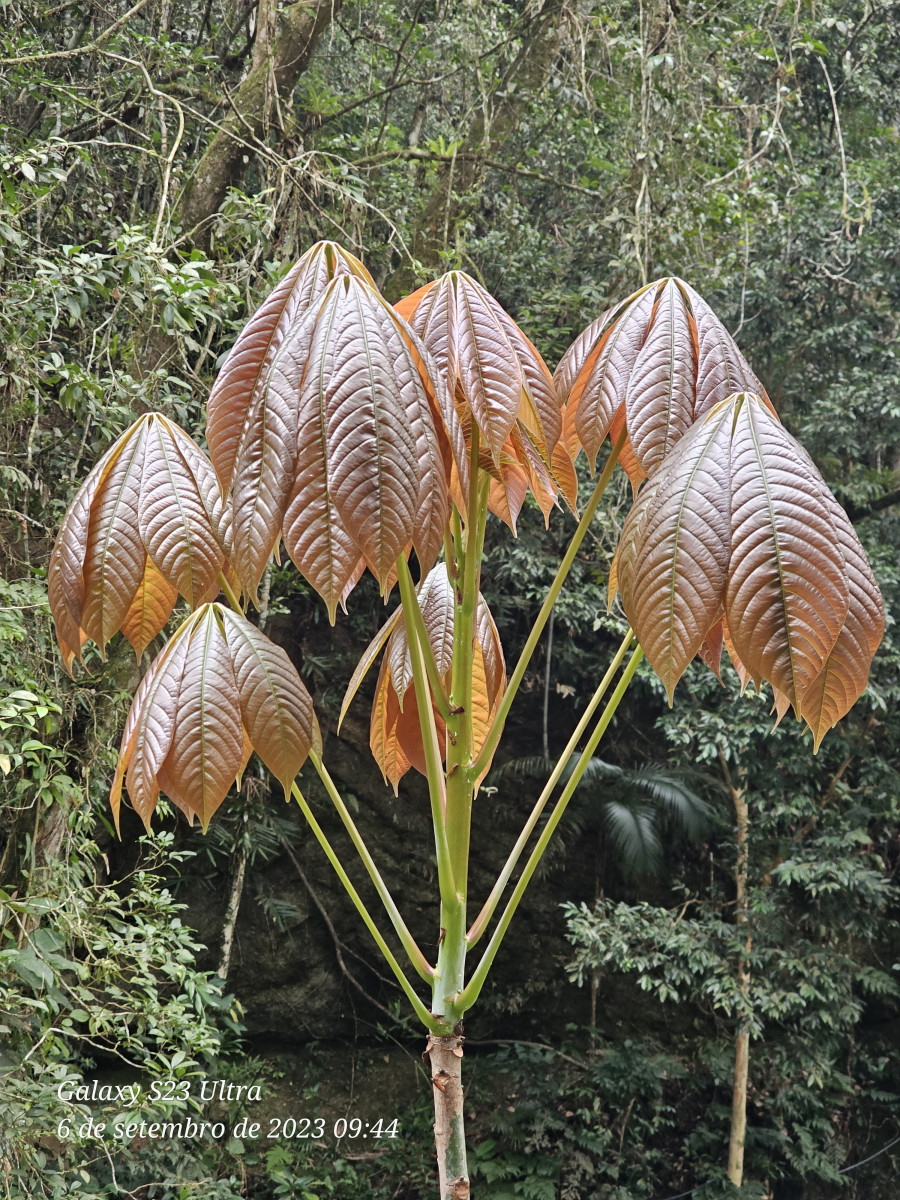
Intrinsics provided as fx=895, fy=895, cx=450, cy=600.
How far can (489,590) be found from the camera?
4.28 m

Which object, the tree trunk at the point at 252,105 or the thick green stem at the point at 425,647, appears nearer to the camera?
the thick green stem at the point at 425,647

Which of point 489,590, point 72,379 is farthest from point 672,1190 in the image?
point 72,379

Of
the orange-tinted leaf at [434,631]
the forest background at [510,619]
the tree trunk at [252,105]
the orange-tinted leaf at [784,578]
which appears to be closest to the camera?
the orange-tinted leaf at [784,578]

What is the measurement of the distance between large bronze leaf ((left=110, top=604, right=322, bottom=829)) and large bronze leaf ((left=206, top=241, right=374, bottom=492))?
13 centimetres

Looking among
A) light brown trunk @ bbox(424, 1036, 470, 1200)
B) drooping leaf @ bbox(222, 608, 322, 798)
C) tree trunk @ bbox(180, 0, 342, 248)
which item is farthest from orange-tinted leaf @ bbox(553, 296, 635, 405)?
tree trunk @ bbox(180, 0, 342, 248)

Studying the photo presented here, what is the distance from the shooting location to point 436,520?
509 mm

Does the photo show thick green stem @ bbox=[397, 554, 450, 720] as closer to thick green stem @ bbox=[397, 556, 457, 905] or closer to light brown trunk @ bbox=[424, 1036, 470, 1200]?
thick green stem @ bbox=[397, 556, 457, 905]

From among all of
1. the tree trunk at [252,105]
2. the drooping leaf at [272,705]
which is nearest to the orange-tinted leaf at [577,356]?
the drooping leaf at [272,705]

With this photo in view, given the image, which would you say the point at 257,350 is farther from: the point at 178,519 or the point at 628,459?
the point at 628,459

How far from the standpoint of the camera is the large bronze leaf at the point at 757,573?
18.0 inches

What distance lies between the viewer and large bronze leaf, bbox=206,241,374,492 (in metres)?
0.53

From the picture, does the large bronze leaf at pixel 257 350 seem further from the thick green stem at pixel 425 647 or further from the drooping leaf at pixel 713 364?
the drooping leaf at pixel 713 364

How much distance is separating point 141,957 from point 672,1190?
124 inches

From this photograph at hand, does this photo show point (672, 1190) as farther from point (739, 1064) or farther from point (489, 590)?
point (489, 590)
